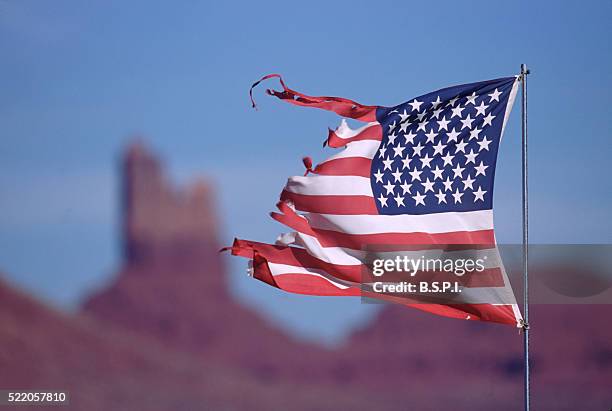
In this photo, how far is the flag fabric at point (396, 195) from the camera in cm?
629

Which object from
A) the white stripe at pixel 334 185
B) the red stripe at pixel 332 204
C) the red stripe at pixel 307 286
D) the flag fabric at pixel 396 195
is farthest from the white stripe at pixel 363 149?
the red stripe at pixel 307 286

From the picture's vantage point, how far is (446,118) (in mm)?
6406

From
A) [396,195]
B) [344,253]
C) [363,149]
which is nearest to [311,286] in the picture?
[344,253]

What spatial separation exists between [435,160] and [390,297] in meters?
1.11

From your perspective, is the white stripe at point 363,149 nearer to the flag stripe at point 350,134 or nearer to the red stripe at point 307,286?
the flag stripe at point 350,134

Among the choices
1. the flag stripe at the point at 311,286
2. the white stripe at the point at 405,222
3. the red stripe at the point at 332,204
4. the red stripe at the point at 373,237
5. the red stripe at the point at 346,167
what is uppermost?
the red stripe at the point at 346,167

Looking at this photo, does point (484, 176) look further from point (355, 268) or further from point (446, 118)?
point (355, 268)

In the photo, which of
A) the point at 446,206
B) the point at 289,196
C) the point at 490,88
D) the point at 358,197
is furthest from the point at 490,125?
the point at 289,196

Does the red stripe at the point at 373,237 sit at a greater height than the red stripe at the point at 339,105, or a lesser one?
lesser

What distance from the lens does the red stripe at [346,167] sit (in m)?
6.56

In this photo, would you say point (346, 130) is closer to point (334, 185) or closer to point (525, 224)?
point (334, 185)

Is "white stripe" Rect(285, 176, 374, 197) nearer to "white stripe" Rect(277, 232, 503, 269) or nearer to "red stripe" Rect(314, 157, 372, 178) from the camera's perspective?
"red stripe" Rect(314, 157, 372, 178)

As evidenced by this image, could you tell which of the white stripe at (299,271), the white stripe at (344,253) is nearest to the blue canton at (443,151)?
the white stripe at (344,253)

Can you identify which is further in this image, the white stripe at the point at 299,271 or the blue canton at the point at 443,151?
the white stripe at the point at 299,271
